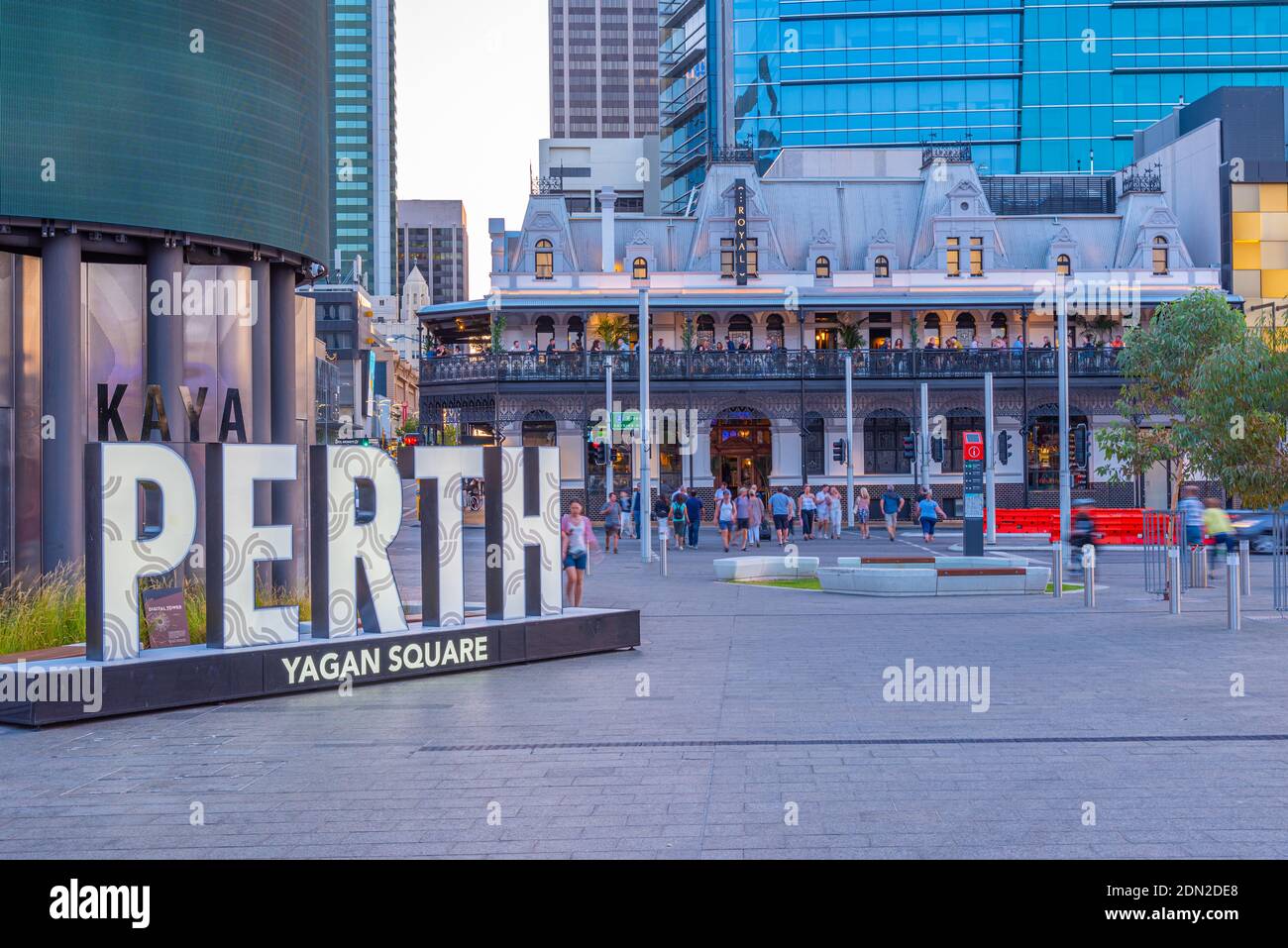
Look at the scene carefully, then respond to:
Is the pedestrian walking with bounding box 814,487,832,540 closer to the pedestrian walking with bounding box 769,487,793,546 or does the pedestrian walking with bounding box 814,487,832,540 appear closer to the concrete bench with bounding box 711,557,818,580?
the pedestrian walking with bounding box 769,487,793,546

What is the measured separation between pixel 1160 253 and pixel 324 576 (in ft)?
179

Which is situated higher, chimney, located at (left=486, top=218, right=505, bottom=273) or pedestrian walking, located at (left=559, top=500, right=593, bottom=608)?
chimney, located at (left=486, top=218, right=505, bottom=273)

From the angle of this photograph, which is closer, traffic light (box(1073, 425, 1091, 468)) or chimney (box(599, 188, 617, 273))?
traffic light (box(1073, 425, 1091, 468))

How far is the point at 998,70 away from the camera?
74.4m

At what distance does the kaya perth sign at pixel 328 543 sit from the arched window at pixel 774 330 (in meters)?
42.6

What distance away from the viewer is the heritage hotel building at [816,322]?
5462cm

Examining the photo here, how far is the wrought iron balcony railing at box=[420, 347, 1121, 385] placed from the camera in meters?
54.3

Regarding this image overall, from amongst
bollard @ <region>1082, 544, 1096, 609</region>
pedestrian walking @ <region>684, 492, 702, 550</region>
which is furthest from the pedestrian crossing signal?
bollard @ <region>1082, 544, 1096, 609</region>

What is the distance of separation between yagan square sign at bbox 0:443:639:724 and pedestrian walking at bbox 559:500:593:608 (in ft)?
10.6

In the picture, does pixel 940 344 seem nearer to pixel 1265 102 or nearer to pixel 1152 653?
pixel 1265 102

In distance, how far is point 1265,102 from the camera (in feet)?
205

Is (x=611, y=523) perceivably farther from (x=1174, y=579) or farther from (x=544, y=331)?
(x=544, y=331)

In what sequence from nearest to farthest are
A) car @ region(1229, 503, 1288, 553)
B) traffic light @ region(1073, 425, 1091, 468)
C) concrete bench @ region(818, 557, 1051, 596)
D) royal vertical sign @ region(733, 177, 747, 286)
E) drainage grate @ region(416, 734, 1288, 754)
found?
drainage grate @ region(416, 734, 1288, 754)
concrete bench @ region(818, 557, 1051, 596)
traffic light @ region(1073, 425, 1091, 468)
car @ region(1229, 503, 1288, 553)
royal vertical sign @ region(733, 177, 747, 286)

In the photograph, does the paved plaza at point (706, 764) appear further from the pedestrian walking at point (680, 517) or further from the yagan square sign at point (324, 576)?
the pedestrian walking at point (680, 517)
